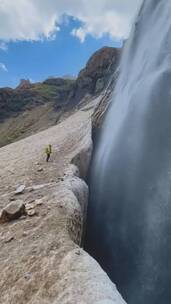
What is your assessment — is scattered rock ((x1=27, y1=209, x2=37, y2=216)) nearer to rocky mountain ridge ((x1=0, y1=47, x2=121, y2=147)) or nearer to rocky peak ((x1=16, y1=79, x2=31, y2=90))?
rocky mountain ridge ((x1=0, y1=47, x2=121, y2=147))

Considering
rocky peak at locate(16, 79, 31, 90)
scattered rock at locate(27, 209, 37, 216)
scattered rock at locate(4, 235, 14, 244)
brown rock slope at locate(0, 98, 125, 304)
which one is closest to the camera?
brown rock slope at locate(0, 98, 125, 304)

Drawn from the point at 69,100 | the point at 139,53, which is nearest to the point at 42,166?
the point at 139,53

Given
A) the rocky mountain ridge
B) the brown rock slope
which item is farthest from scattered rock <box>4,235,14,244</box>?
the rocky mountain ridge

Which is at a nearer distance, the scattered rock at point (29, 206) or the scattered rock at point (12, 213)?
the scattered rock at point (12, 213)

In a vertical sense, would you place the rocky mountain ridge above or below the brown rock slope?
above

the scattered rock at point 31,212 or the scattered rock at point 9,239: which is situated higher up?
the scattered rock at point 31,212

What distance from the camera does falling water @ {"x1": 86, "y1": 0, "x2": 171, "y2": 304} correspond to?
467 inches

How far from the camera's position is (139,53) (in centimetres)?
→ 2027

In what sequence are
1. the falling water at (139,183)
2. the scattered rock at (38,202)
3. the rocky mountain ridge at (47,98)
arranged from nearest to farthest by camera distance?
the scattered rock at (38,202) < the falling water at (139,183) < the rocky mountain ridge at (47,98)

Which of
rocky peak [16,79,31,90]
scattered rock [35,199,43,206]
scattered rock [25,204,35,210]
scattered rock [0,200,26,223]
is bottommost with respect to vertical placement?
scattered rock [0,200,26,223]

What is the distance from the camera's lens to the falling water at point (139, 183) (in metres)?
11.9

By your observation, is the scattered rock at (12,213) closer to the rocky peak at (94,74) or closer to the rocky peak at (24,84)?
the rocky peak at (94,74)

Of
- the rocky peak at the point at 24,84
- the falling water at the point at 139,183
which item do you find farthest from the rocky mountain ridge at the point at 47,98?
the falling water at the point at 139,183

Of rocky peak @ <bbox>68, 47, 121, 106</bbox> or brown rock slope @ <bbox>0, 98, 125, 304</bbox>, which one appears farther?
rocky peak @ <bbox>68, 47, 121, 106</bbox>
